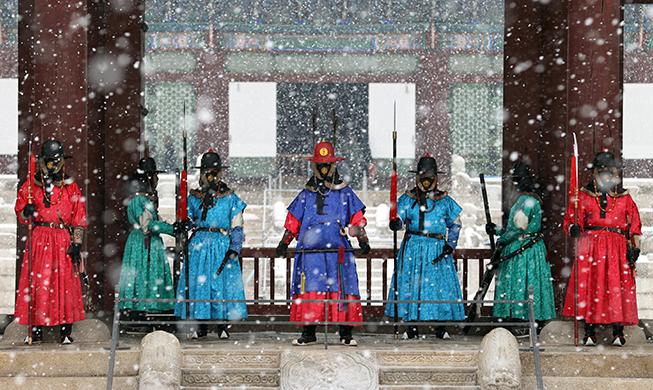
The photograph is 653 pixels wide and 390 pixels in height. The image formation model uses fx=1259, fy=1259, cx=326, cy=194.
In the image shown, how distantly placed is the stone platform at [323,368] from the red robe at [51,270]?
1.68ft

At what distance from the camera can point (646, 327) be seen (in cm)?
1032

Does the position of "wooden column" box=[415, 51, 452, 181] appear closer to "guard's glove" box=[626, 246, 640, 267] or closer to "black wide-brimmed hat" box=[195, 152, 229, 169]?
"black wide-brimmed hat" box=[195, 152, 229, 169]

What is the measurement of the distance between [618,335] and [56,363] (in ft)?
13.4

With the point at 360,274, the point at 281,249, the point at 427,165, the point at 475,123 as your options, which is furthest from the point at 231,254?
the point at 475,123

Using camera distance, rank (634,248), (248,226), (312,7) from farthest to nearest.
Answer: (312,7) → (248,226) → (634,248)

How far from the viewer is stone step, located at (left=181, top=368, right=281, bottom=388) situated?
27.1 ft

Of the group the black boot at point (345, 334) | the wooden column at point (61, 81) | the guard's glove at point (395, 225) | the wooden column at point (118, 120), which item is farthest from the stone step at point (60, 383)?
the guard's glove at point (395, 225)

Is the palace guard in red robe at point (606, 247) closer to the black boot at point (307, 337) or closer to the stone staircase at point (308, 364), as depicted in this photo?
the stone staircase at point (308, 364)

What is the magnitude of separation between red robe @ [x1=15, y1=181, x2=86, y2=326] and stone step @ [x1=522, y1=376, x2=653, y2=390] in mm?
3366

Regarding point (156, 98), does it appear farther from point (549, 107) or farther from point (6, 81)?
point (549, 107)

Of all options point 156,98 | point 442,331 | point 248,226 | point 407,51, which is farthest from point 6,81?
point 442,331

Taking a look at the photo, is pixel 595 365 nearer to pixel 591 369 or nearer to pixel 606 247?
pixel 591 369

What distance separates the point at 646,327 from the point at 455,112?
13.0 meters

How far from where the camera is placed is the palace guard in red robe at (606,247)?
9297 mm
